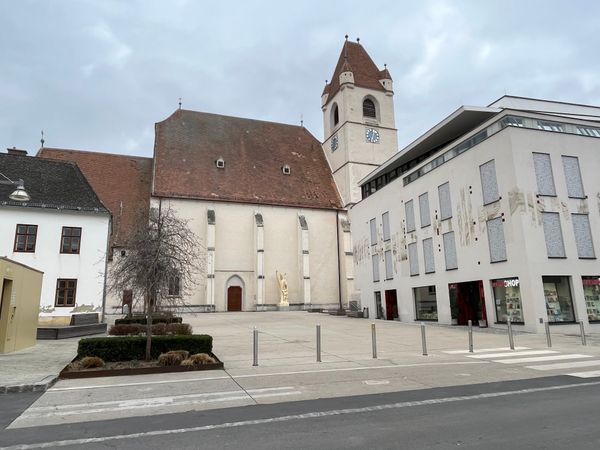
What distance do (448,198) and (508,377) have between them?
649 inches

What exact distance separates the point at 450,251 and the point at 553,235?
→ 534 centimetres

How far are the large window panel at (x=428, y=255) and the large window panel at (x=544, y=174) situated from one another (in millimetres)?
6980

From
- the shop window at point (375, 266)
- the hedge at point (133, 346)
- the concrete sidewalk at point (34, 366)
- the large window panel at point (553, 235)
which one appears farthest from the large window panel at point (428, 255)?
the concrete sidewalk at point (34, 366)

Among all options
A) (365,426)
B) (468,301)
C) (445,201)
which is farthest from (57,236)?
(365,426)

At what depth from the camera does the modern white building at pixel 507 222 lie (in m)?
19.4

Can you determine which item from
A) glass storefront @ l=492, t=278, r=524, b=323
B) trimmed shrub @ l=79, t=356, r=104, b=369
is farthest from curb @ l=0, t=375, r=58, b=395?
glass storefront @ l=492, t=278, r=524, b=323

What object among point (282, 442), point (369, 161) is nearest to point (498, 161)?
point (282, 442)

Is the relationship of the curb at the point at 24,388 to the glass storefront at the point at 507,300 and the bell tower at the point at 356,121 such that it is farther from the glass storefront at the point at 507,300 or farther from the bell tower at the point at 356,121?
the bell tower at the point at 356,121

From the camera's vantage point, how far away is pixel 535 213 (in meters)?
19.8

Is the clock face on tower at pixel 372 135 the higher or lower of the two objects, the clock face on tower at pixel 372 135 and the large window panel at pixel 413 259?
the higher

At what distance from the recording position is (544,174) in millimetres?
20594

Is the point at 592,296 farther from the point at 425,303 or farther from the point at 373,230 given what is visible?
the point at 373,230

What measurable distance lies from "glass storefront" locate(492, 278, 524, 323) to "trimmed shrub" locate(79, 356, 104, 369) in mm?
16878

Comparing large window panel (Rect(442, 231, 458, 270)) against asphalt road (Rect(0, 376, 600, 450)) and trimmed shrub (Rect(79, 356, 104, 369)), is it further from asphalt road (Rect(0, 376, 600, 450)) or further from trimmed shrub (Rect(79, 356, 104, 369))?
trimmed shrub (Rect(79, 356, 104, 369))
